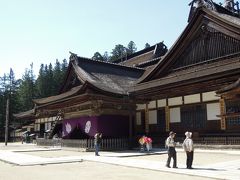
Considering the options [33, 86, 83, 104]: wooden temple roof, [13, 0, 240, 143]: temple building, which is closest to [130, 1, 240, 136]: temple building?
[13, 0, 240, 143]: temple building

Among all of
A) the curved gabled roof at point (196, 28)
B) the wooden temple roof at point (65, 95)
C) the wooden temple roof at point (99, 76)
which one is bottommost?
the wooden temple roof at point (65, 95)

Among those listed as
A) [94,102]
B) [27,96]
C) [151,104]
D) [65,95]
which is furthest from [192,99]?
[27,96]

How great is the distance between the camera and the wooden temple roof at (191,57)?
2259 centimetres

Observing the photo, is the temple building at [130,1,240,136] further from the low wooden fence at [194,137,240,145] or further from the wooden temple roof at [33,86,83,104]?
the wooden temple roof at [33,86,83,104]

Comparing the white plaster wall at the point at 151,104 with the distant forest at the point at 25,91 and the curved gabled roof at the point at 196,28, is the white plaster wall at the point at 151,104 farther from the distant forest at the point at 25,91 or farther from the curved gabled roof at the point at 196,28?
the distant forest at the point at 25,91

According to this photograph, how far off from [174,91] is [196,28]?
5.29 meters

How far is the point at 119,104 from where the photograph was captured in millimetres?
27641

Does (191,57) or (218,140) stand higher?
(191,57)

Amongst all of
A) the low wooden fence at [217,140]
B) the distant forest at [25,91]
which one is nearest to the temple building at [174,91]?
the low wooden fence at [217,140]

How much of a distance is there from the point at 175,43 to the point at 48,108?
15178 millimetres

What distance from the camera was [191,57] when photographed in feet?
86.5

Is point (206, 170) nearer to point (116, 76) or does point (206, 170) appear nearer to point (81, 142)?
point (81, 142)

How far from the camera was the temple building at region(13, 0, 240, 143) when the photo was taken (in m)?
22.4

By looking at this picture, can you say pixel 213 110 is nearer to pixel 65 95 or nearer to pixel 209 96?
pixel 209 96
